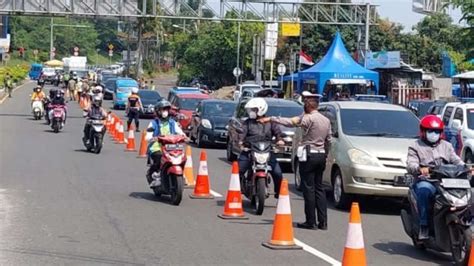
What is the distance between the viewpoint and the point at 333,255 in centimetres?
1063

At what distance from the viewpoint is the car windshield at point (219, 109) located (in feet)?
95.2

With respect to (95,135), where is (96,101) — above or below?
above

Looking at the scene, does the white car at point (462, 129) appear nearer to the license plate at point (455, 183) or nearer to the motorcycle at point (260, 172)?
the motorcycle at point (260, 172)

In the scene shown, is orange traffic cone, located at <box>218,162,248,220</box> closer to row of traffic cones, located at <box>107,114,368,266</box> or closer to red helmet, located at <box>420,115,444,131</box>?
row of traffic cones, located at <box>107,114,368,266</box>

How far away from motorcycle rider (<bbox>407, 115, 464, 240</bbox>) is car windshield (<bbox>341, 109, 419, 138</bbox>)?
4.58 m

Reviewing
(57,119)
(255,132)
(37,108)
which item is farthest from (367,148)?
(37,108)

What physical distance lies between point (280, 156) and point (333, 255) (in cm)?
1067

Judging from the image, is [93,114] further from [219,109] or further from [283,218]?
[283,218]

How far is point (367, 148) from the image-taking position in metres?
14.6

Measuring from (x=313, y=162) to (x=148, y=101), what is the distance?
1355 inches

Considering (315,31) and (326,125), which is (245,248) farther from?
(315,31)

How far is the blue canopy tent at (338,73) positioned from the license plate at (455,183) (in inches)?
1279

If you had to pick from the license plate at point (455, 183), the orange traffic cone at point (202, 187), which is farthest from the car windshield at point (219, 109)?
the license plate at point (455, 183)

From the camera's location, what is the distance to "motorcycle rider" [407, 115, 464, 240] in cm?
1038
